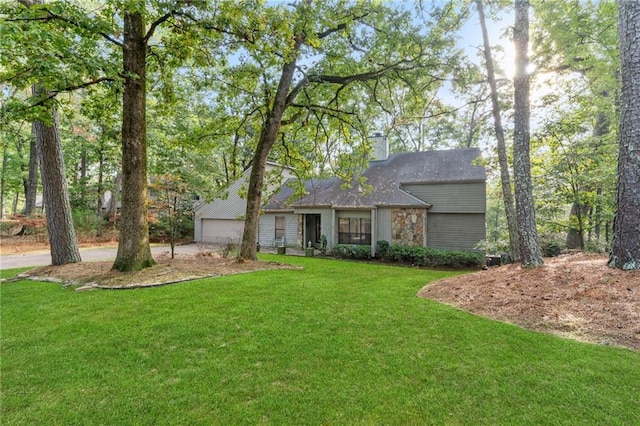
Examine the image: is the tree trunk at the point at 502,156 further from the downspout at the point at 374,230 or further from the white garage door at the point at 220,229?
the white garage door at the point at 220,229

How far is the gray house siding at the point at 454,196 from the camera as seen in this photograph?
42.9ft

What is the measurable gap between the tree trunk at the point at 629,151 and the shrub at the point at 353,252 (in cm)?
914

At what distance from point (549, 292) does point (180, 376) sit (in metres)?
5.26

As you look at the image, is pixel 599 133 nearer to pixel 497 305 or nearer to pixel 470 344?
pixel 497 305

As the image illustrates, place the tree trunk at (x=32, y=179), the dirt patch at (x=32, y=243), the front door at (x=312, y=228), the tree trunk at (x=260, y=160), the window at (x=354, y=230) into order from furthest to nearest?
the tree trunk at (x=32, y=179)
the front door at (x=312, y=228)
the window at (x=354, y=230)
the dirt patch at (x=32, y=243)
the tree trunk at (x=260, y=160)

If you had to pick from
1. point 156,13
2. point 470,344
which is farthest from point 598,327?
point 156,13

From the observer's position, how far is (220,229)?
20141mm

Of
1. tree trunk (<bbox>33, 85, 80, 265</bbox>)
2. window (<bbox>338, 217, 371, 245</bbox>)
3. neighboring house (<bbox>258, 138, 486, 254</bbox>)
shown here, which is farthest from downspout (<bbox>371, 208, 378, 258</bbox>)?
tree trunk (<bbox>33, 85, 80, 265</bbox>)

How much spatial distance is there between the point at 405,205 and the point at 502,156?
4870 millimetres

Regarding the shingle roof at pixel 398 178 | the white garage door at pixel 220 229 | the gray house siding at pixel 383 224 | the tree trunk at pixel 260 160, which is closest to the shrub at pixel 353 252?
the gray house siding at pixel 383 224

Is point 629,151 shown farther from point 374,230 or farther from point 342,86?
point 374,230

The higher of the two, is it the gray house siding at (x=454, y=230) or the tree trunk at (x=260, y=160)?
the tree trunk at (x=260, y=160)

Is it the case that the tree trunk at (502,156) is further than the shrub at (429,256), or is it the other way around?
the shrub at (429,256)

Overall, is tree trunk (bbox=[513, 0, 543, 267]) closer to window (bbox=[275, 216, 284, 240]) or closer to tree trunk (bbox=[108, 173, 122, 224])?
window (bbox=[275, 216, 284, 240])
